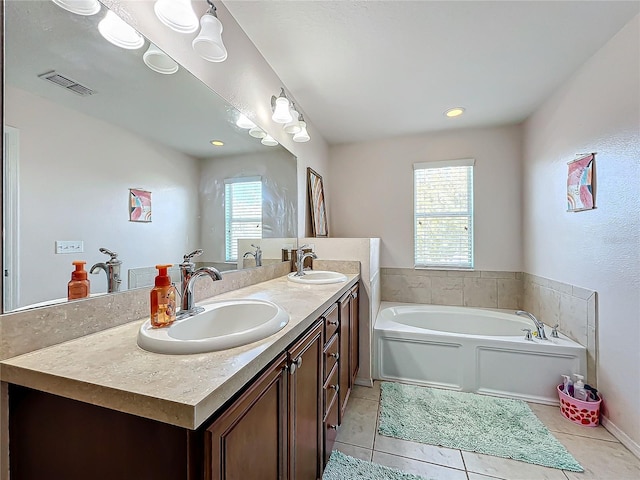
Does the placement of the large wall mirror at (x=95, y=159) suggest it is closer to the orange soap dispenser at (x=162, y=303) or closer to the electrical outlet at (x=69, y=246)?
the electrical outlet at (x=69, y=246)

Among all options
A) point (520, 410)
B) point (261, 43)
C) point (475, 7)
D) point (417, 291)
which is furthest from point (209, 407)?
point (417, 291)

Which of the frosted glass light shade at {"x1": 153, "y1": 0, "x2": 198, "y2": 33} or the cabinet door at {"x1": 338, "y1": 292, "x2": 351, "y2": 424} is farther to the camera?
the cabinet door at {"x1": 338, "y1": 292, "x2": 351, "y2": 424}

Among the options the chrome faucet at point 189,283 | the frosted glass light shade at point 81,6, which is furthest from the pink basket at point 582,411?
the frosted glass light shade at point 81,6

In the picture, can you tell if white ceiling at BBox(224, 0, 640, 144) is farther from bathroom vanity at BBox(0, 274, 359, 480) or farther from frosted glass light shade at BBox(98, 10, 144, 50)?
bathroom vanity at BBox(0, 274, 359, 480)

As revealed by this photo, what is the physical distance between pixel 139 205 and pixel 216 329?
1.89 ft

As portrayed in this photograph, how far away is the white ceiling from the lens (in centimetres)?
145

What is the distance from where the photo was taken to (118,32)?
0.93m

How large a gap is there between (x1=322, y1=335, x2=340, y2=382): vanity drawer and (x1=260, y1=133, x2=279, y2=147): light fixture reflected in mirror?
134 cm

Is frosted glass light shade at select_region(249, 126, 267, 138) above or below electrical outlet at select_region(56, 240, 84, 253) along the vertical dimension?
above

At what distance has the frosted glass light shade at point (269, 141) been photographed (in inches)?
73.3

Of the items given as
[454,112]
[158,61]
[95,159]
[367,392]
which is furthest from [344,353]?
[454,112]

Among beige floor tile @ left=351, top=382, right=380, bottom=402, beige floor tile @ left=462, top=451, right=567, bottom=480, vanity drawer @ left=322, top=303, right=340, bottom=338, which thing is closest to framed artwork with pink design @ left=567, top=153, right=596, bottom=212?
beige floor tile @ left=462, top=451, right=567, bottom=480

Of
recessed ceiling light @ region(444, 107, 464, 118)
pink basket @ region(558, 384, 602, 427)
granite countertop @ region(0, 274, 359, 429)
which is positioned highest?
recessed ceiling light @ region(444, 107, 464, 118)

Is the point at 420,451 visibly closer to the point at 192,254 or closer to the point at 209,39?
the point at 192,254
